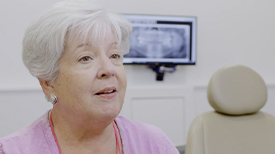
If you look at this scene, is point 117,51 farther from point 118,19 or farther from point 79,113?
point 79,113

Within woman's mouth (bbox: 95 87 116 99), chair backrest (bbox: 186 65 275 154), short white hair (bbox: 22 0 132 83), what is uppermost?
short white hair (bbox: 22 0 132 83)

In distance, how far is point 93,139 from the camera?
102 centimetres

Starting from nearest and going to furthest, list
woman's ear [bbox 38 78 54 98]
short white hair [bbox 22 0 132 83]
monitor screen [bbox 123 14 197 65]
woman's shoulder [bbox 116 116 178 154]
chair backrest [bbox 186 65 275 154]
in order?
1. short white hair [bbox 22 0 132 83]
2. woman's ear [bbox 38 78 54 98]
3. woman's shoulder [bbox 116 116 178 154]
4. chair backrest [bbox 186 65 275 154]
5. monitor screen [bbox 123 14 197 65]

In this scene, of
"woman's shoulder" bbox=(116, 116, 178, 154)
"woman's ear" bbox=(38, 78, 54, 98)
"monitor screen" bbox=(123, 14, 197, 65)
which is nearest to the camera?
"woman's ear" bbox=(38, 78, 54, 98)

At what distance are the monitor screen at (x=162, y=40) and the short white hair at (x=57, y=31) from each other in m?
1.99

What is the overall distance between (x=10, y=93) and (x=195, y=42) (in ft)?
6.68

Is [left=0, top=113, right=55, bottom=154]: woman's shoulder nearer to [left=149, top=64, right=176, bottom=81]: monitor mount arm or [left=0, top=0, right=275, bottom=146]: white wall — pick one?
[left=0, top=0, right=275, bottom=146]: white wall

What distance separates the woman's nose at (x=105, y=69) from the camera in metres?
0.91

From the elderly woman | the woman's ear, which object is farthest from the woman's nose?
the woman's ear

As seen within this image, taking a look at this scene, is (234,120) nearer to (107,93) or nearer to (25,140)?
(107,93)

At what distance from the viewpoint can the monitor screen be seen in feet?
9.75

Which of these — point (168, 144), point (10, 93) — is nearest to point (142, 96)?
point (10, 93)

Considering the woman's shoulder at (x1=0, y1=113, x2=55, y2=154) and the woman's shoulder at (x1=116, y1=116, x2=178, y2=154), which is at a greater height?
the woman's shoulder at (x1=0, y1=113, x2=55, y2=154)

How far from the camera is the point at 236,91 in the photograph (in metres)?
1.73
